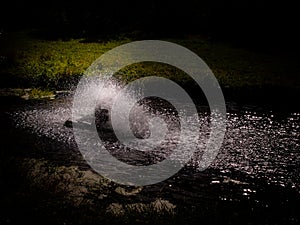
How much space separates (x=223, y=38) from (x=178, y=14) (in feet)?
15.9

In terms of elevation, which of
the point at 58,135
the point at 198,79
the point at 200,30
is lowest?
the point at 58,135

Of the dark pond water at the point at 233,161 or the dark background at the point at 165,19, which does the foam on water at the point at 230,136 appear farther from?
the dark background at the point at 165,19

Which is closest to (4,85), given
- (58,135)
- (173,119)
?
(58,135)

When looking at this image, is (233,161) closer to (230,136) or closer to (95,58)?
(230,136)

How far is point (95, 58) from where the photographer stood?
20.5 metres

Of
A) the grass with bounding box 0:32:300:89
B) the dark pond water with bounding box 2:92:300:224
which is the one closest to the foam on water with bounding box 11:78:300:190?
the dark pond water with bounding box 2:92:300:224

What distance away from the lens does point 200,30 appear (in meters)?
29.2

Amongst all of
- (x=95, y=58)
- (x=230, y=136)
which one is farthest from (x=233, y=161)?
(x=95, y=58)

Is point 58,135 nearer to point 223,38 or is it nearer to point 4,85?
→ point 4,85

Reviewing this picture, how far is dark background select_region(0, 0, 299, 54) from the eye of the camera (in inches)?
1018

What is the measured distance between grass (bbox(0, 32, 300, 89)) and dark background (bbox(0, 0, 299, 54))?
292 cm

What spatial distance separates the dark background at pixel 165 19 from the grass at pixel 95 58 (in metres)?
2.92

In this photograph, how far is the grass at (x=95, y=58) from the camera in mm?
16641

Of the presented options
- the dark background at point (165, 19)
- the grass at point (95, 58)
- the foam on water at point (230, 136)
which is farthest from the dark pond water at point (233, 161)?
the dark background at point (165, 19)
